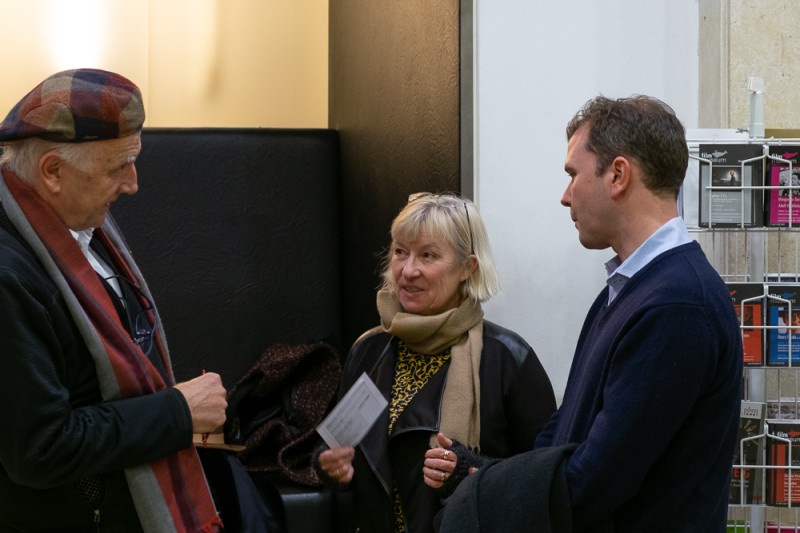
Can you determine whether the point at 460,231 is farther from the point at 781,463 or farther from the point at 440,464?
the point at 781,463

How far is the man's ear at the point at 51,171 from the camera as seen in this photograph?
203 cm

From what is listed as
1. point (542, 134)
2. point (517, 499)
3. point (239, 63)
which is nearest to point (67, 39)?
point (239, 63)

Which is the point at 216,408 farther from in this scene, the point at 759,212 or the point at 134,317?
the point at 759,212

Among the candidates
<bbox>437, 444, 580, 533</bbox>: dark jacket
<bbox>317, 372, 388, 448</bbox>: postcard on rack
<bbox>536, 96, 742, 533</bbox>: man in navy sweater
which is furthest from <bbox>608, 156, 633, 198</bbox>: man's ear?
<bbox>317, 372, 388, 448</bbox>: postcard on rack

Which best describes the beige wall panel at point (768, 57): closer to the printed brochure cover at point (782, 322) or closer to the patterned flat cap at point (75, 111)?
the printed brochure cover at point (782, 322)

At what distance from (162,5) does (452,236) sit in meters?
2.55

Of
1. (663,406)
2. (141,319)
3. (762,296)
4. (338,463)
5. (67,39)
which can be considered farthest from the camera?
(67,39)

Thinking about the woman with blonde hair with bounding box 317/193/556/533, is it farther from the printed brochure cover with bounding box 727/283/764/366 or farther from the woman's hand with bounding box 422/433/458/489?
the printed brochure cover with bounding box 727/283/764/366

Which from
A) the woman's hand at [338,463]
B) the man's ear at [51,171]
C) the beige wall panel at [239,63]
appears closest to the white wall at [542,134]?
the woman's hand at [338,463]

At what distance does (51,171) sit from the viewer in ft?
6.69

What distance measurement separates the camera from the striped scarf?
1999 mm

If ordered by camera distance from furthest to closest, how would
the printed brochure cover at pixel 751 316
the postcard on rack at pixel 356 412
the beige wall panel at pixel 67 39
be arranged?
the beige wall panel at pixel 67 39, the printed brochure cover at pixel 751 316, the postcard on rack at pixel 356 412

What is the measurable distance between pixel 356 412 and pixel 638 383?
0.88m

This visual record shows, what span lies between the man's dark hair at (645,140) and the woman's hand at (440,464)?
828 mm
